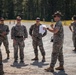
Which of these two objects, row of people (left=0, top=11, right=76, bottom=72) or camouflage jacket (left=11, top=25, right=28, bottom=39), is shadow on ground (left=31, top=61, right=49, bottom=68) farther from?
camouflage jacket (left=11, top=25, right=28, bottom=39)

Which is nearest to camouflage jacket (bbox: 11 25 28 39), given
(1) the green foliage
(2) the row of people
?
(2) the row of people

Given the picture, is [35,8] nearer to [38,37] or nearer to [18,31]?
[38,37]

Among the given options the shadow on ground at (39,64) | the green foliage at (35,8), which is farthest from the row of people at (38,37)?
the green foliage at (35,8)

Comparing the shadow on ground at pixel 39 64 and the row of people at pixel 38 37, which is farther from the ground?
Result: the row of people at pixel 38 37

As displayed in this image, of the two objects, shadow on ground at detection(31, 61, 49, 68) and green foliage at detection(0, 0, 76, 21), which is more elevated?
green foliage at detection(0, 0, 76, 21)

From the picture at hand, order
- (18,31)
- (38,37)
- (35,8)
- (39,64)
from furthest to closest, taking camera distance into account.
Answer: (35,8), (38,37), (18,31), (39,64)

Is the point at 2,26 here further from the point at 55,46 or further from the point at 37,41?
the point at 55,46

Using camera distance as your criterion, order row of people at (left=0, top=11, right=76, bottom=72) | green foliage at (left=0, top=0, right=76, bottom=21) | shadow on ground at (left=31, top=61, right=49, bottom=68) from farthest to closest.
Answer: green foliage at (left=0, top=0, right=76, bottom=21)
shadow on ground at (left=31, top=61, right=49, bottom=68)
row of people at (left=0, top=11, right=76, bottom=72)

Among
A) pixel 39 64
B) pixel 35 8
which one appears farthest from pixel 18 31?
pixel 35 8

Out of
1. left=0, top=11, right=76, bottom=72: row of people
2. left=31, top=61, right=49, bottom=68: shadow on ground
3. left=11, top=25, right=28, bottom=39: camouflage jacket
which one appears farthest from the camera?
left=11, top=25, right=28, bottom=39: camouflage jacket

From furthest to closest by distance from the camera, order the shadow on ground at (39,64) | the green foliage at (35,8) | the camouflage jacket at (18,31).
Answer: the green foliage at (35,8) → the camouflage jacket at (18,31) → the shadow on ground at (39,64)

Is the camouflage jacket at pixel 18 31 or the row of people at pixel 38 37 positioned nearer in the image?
the row of people at pixel 38 37

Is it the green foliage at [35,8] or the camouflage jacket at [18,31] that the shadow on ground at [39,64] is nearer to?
the camouflage jacket at [18,31]

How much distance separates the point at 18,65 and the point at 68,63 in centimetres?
213
